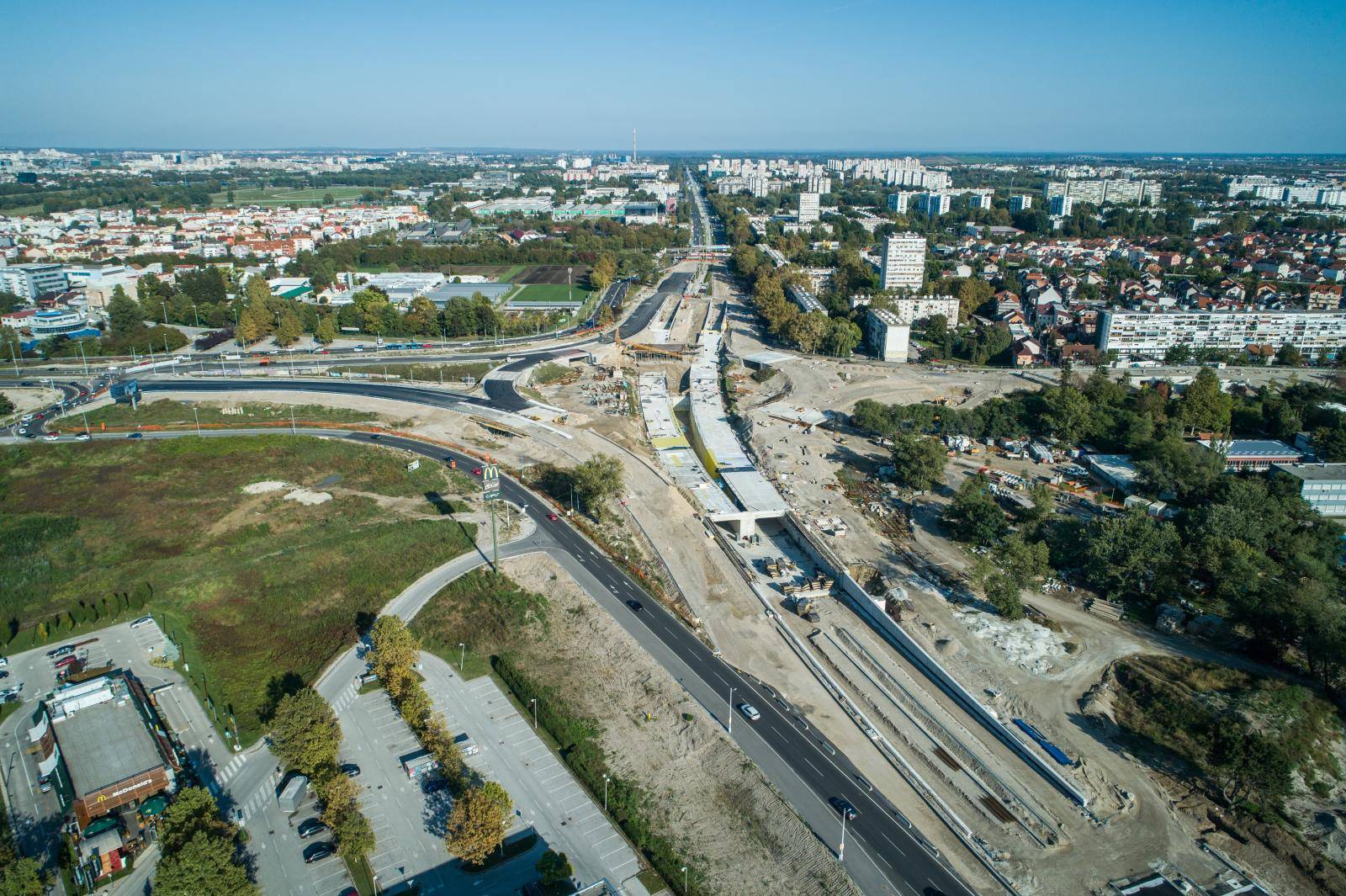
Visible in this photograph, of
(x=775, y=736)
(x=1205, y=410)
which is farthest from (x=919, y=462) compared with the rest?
(x=1205, y=410)

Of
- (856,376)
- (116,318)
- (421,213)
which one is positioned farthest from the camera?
(421,213)

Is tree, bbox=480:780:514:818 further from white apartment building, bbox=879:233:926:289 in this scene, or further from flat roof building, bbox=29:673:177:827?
white apartment building, bbox=879:233:926:289

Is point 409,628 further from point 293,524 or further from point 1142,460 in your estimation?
point 1142,460

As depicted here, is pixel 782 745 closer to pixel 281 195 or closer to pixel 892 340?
pixel 892 340

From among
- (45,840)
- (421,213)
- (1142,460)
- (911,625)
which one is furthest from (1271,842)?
(421,213)

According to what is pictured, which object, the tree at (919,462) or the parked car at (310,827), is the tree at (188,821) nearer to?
the parked car at (310,827)

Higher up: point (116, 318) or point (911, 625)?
point (116, 318)
